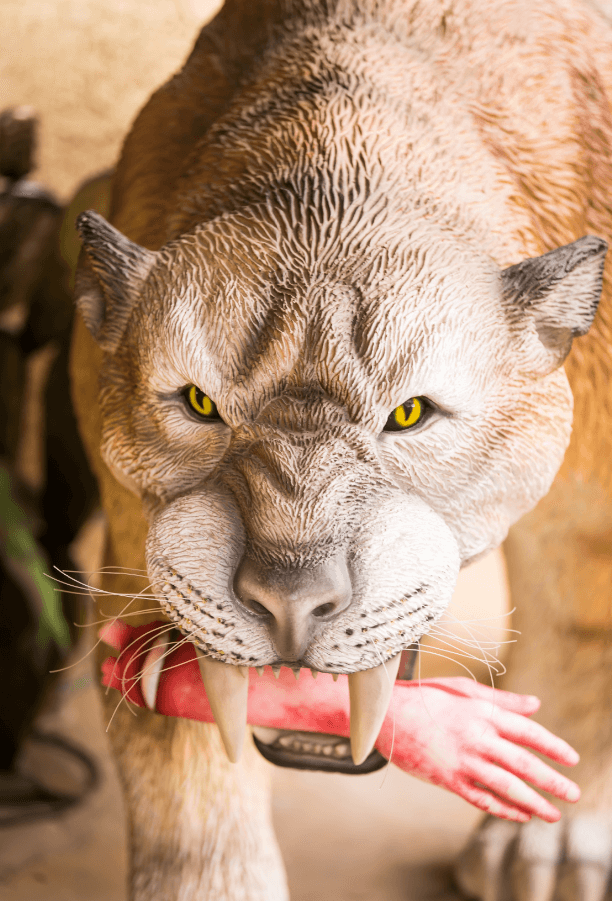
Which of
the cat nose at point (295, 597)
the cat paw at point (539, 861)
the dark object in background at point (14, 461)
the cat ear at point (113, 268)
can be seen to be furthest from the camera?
the dark object in background at point (14, 461)

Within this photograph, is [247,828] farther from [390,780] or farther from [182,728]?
[390,780]

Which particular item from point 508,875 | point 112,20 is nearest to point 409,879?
point 508,875

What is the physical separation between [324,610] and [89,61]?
96 centimetres

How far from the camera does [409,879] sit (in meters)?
1.20

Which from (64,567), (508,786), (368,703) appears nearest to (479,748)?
(508,786)

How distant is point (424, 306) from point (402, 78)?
0.23m

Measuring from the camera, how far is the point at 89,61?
A: 1.30 meters

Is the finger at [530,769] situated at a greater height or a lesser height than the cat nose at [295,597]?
lesser

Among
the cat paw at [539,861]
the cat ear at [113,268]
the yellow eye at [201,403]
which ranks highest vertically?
the cat ear at [113,268]

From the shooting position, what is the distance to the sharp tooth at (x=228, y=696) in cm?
68

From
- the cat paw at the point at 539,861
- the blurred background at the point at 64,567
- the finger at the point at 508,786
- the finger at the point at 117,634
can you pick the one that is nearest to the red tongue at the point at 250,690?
the finger at the point at 117,634

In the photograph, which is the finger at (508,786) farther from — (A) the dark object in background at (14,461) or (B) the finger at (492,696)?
(A) the dark object in background at (14,461)

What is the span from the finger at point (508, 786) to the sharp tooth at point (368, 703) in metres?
0.12

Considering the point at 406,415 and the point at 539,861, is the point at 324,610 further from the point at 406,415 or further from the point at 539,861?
the point at 539,861
